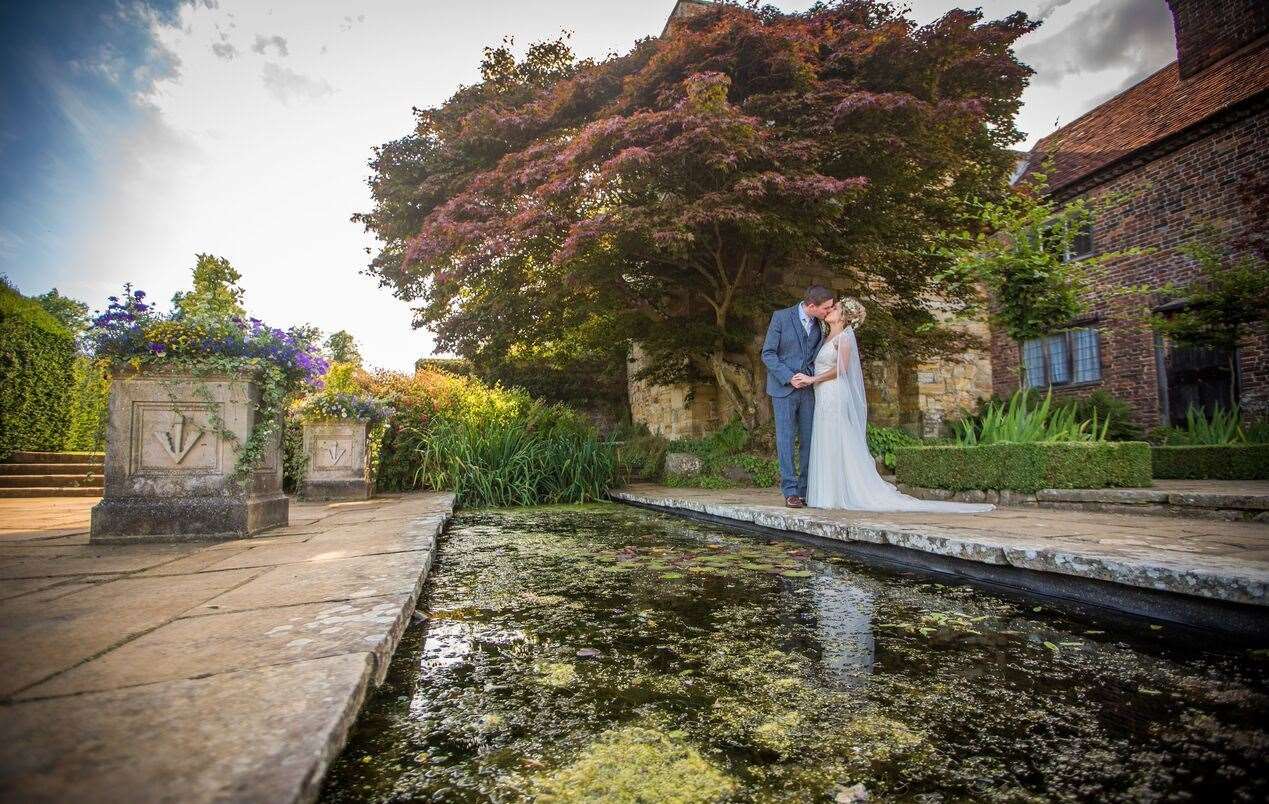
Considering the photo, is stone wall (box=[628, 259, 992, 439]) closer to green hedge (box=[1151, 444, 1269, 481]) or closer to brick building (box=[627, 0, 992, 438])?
brick building (box=[627, 0, 992, 438])

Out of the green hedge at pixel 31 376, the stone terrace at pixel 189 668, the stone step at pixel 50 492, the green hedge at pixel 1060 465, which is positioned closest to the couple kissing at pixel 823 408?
the green hedge at pixel 1060 465

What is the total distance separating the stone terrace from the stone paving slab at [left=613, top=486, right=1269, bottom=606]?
7.10ft

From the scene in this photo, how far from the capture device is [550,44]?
9.73 m

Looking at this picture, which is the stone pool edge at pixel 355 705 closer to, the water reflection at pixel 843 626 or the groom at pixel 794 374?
the water reflection at pixel 843 626

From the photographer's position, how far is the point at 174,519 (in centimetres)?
303

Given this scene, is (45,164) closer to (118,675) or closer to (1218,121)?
(118,675)

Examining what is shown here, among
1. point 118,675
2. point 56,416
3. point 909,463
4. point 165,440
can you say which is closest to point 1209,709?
point 118,675

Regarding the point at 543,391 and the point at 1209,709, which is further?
the point at 543,391

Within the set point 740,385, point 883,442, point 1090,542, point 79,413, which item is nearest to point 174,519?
point 1090,542

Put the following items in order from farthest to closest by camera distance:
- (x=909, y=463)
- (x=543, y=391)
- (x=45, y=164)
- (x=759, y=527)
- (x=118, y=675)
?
(x=543, y=391) < (x=909, y=463) < (x=45, y=164) < (x=759, y=527) < (x=118, y=675)

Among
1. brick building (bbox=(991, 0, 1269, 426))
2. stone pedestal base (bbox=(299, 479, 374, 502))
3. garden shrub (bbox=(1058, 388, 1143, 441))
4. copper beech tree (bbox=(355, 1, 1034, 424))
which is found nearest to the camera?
copper beech tree (bbox=(355, 1, 1034, 424))

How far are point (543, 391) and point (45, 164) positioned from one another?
9.95 m

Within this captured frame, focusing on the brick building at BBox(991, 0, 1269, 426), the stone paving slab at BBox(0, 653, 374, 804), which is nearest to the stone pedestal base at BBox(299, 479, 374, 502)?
the stone paving slab at BBox(0, 653, 374, 804)

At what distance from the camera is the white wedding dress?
4.16 meters
